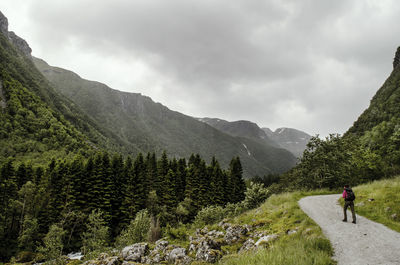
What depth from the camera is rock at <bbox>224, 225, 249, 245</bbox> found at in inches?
596

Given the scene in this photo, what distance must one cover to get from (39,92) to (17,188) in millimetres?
195458

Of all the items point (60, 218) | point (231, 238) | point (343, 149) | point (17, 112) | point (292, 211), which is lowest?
point (60, 218)

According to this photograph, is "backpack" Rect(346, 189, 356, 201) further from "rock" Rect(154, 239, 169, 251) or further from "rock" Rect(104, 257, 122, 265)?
"rock" Rect(104, 257, 122, 265)

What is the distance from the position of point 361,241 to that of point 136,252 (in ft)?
51.1

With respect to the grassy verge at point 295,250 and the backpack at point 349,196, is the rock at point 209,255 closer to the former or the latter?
the grassy verge at point 295,250

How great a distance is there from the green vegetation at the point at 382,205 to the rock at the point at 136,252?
55.0 feet

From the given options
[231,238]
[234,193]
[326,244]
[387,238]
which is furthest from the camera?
[234,193]

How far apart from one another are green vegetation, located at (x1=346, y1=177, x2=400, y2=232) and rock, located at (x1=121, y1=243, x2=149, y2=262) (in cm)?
1676

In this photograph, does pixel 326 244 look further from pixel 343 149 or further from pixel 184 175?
pixel 184 175

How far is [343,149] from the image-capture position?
35.9 m

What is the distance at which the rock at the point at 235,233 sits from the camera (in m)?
15.1

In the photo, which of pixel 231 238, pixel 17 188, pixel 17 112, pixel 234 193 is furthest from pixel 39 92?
pixel 231 238

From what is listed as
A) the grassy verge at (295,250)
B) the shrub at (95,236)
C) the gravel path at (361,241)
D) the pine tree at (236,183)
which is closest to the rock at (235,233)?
the grassy verge at (295,250)

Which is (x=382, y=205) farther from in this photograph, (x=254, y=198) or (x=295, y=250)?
(x=254, y=198)
